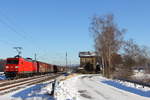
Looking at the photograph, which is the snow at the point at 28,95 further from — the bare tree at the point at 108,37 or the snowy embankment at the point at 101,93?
the bare tree at the point at 108,37

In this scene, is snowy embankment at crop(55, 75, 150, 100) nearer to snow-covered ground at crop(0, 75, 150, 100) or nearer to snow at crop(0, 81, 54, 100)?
snow-covered ground at crop(0, 75, 150, 100)

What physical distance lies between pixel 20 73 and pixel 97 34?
16421mm

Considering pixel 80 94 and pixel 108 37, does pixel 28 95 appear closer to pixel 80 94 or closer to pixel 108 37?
pixel 80 94

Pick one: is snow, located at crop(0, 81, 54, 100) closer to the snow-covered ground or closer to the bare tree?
the snow-covered ground

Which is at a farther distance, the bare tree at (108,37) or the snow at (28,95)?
the bare tree at (108,37)

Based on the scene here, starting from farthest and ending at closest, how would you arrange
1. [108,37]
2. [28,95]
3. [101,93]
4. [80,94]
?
[108,37]
[101,93]
[80,94]
[28,95]

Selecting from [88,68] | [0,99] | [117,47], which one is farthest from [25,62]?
[88,68]

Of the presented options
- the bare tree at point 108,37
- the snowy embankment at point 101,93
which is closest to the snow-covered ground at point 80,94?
the snowy embankment at point 101,93

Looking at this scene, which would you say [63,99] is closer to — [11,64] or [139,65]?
[11,64]

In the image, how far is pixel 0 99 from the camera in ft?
42.4

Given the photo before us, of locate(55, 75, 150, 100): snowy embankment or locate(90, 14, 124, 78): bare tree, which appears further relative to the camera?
locate(90, 14, 124, 78): bare tree

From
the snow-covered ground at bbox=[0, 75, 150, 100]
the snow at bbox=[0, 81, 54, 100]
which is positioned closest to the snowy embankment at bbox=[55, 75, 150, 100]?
the snow-covered ground at bbox=[0, 75, 150, 100]

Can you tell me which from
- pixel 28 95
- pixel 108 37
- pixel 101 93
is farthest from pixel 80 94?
pixel 108 37

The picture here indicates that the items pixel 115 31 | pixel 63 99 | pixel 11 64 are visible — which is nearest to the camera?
pixel 63 99
